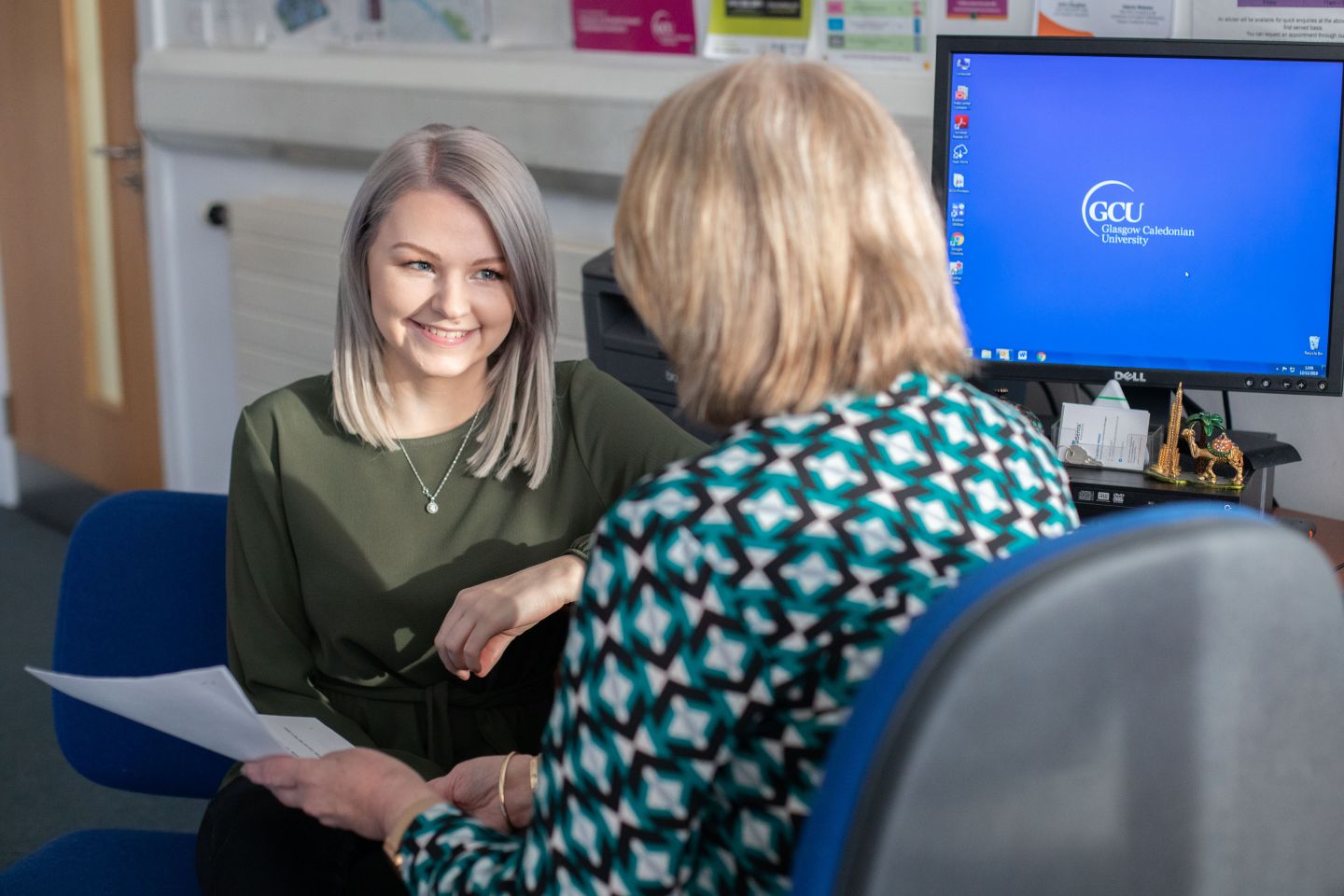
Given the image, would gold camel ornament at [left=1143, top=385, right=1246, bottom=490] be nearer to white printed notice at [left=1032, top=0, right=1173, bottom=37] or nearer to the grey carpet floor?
white printed notice at [left=1032, top=0, right=1173, bottom=37]

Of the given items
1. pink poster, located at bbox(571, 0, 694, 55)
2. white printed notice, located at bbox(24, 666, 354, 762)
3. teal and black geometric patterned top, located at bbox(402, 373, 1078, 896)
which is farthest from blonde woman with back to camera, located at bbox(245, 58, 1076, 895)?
pink poster, located at bbox(571, 0, 694, 55)

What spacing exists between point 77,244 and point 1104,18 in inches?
122

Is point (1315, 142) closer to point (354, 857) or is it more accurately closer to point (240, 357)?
point (354, 857)

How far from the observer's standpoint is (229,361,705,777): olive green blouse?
1.44 meters

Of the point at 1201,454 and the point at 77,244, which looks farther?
the point at 77,244

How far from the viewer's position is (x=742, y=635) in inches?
30.0

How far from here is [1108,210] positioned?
61.2 inches

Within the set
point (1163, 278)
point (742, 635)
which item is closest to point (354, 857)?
point (742, 635)

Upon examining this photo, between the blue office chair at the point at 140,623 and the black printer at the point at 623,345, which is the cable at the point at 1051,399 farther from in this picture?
the blue office chair at the point at 140,623

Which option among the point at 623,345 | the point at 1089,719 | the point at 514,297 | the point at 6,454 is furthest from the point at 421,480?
the point at 6,454

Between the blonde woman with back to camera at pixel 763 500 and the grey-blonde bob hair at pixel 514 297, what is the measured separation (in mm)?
616

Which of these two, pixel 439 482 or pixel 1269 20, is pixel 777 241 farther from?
pixel 1269 20

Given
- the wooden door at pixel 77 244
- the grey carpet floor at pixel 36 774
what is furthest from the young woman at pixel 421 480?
the wooden door at pixel 77 244

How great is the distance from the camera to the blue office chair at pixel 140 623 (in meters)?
1.51
